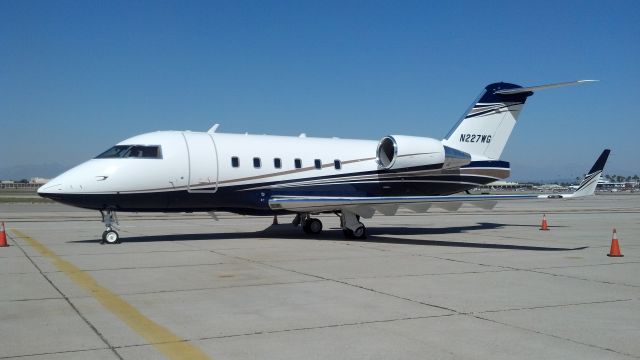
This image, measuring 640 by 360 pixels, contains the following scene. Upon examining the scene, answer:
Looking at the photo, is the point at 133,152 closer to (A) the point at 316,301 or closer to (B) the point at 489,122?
(A) the point at 316,301

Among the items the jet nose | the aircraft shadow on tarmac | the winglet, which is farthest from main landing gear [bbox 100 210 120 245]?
the winglet

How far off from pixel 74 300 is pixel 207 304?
1869 millimetres

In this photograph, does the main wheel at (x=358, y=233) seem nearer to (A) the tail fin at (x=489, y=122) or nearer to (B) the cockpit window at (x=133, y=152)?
(A) the tail fin at (x=489, y=122)

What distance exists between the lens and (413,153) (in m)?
19.8

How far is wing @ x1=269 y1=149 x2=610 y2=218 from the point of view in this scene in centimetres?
1689

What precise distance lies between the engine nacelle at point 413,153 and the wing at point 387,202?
2330 millimetres

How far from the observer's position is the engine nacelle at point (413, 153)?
19547 mm

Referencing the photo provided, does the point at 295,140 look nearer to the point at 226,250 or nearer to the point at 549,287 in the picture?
the point at 226,250

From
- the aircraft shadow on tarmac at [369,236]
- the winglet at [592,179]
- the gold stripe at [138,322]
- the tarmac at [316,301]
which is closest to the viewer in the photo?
the gold stripe at [138,322]

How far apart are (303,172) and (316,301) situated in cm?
1046

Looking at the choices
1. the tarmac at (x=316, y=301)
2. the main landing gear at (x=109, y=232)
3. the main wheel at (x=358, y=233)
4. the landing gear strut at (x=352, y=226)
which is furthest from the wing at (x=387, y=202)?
the main landing gear at (x=109, y=232)

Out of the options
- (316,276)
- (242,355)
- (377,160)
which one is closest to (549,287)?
(316,276)

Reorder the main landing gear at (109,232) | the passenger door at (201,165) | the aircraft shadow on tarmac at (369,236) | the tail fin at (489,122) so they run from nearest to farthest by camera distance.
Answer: the main landing gear at (109,232), the aircraft shadow on tarmac at (369,236), the passenger door at (201,165), the tail fin at (489,122)

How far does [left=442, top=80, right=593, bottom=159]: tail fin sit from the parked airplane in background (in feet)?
0.11
